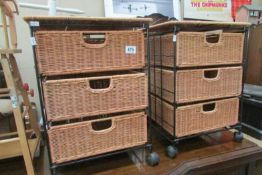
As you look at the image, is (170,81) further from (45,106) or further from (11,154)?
(11,154)

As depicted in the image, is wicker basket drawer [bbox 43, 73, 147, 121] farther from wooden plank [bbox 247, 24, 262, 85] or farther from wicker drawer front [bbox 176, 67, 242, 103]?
wooden plank [bbox 247, 24, 262, 85]

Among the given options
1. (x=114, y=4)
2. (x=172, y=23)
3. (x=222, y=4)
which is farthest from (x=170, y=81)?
(x=222, y=4)

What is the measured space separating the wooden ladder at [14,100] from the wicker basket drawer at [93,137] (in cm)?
10

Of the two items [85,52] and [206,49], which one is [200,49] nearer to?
[206,49]

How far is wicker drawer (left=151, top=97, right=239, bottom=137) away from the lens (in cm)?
102

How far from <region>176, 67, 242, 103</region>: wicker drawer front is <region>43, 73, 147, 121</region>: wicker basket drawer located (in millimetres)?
189

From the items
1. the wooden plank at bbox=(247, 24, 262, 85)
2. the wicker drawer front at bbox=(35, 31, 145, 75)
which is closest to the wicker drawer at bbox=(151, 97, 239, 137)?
the wicker drawer front at bbox=(35, 31, 145, 75)

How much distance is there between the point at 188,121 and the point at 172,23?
473 millimetres

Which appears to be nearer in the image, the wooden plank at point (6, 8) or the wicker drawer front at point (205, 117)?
the wooden plank at point (6, 8)

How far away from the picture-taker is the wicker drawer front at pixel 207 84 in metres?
0.99

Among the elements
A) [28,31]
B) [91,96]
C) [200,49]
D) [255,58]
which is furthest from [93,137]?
[255,58]

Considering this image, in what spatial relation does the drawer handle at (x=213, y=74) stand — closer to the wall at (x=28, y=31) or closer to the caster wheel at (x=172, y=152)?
the caster wheel at (x=172, y=152)

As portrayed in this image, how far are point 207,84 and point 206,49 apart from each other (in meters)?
0.17

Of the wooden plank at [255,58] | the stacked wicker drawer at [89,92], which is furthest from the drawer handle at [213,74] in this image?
the wooden plank at [255,58]
